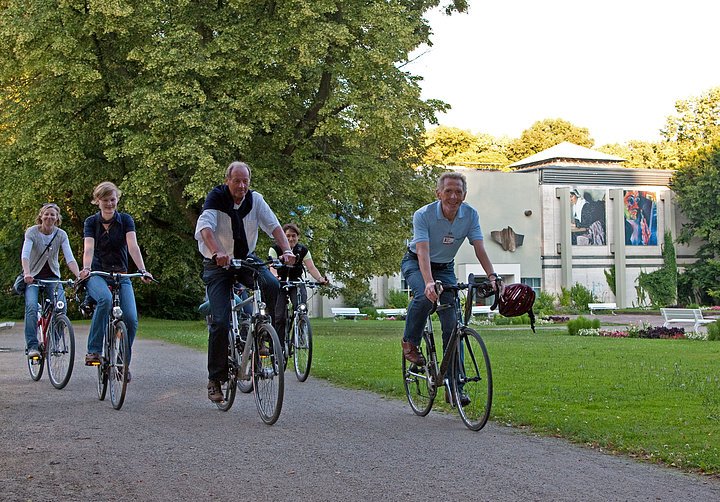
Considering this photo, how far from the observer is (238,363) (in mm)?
9398

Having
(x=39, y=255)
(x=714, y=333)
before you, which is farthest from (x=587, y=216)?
(x=39, y=255)

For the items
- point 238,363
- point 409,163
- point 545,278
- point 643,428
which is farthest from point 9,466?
point 545,278

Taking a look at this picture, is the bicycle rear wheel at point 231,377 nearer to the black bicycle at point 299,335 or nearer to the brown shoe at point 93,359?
the brown shoe at point 93,359

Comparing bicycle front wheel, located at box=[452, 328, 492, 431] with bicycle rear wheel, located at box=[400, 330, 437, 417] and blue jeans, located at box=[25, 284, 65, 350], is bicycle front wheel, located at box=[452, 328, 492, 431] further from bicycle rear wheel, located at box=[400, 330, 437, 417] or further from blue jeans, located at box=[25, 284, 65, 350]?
blue jeans, located at box=[25, 284, 65, 350]

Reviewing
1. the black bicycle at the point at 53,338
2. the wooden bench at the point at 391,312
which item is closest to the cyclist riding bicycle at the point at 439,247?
the black bicycle at the point at 53,338

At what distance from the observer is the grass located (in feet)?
26.0

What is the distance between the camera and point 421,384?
→ 9.42 metres

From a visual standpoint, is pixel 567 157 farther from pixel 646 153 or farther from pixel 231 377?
pixel 231 377

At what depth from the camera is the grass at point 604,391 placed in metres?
7.91

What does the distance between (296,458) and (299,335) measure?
5940 mm

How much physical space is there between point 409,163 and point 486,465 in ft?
89.6

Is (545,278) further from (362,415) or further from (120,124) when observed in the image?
(362,415)

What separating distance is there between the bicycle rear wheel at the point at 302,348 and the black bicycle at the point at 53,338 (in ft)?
8.83

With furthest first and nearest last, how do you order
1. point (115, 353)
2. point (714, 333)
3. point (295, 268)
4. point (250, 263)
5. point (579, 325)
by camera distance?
point (579, 325) < point (714, 333) < point (295, 268) < point (115, 353) < point (250, 263)
